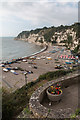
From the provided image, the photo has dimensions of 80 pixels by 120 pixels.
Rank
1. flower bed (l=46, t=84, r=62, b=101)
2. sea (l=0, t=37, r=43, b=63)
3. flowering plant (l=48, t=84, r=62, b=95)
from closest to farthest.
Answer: flower bed (l=46, t=84, r=62, b=101)
flowering plant (l=48, t=84, r=62, b=95)
sea (l=0, t=37, r=43, b=63)

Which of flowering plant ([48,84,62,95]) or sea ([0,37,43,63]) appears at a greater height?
sea ([0,37,43,63])

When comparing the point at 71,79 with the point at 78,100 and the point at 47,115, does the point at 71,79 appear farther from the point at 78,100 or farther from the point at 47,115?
the point at 47,115

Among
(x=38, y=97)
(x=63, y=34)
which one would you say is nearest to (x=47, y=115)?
(x=38, y=97)

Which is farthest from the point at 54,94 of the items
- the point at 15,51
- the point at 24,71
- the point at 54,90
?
the point at 15,51

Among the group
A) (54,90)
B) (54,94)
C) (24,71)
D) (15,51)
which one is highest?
(15,51)

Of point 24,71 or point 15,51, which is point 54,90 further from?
point 15,51

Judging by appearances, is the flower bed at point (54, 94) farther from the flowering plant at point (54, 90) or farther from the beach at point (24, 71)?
the beach at point (24, 71)

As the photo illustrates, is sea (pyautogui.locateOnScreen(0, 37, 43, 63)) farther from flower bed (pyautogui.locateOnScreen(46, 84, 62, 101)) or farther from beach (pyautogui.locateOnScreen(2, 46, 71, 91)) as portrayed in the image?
flower bed (pyautogui.locateOnScreen(46, 84, 62, 101))

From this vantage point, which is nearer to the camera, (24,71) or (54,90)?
(54,90)

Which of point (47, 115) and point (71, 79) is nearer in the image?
point (47, 115)

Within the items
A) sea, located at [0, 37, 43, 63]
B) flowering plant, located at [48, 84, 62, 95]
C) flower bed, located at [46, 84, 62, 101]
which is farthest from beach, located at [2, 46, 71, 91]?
sea, located at [0, 37, 43, 63]

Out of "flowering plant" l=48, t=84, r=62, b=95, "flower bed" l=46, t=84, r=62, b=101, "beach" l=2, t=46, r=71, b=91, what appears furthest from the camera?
"beach" l=2, t=46, r=71, b=91
